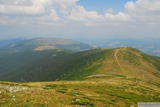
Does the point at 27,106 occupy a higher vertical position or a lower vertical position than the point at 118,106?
higher

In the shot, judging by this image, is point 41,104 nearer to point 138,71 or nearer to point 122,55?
point 138,71

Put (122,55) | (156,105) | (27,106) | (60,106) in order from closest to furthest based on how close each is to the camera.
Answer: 1. (156,105)
2. (27,106)
3. (60,106)
4. (122,55)

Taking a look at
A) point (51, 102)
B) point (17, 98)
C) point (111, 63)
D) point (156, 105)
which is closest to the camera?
point (156, 105)

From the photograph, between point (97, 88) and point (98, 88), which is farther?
point (98, 88)

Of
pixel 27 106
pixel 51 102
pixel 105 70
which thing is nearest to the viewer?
pixel 27 106

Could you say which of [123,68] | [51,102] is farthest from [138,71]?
[51,102]

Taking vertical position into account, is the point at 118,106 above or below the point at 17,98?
below

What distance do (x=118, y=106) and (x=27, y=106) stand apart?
16.6 metres

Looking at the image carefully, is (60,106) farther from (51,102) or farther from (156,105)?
(156,105)

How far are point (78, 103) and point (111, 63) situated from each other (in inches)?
4945

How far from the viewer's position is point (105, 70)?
13812 centimetres

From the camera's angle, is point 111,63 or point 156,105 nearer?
point 156,105

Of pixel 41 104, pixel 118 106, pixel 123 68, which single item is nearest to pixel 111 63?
pixel 123 68

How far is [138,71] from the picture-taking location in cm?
14375
